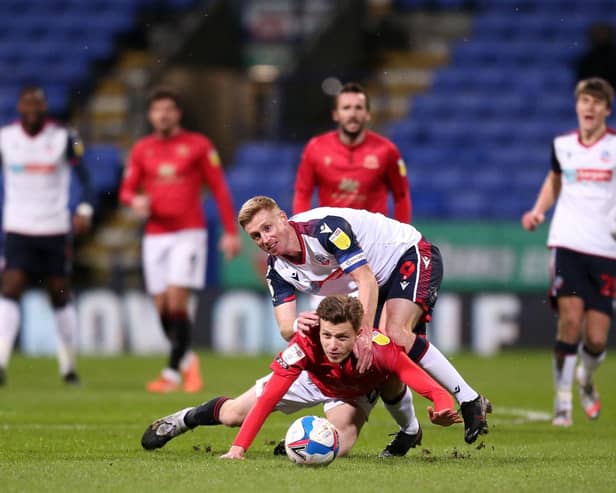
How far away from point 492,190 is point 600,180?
8.90 meters

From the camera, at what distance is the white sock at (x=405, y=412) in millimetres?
7234

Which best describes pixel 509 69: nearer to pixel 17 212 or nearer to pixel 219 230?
pixel 219 230

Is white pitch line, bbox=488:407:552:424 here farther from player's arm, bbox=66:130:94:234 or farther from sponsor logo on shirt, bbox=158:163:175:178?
player's arm, bbox=66:130:94:234

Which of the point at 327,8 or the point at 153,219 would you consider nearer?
the point at 153,219

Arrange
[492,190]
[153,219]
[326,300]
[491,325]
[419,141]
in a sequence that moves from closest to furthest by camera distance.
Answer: [326,300]
[153,219]
[491,325]
[492,190]
[419,141]

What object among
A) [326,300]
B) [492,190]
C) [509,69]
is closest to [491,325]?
[492,190]

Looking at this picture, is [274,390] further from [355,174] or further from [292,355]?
[355,174]

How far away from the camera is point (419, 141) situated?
19.9 meters

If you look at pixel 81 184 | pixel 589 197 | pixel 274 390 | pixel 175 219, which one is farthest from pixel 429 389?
pixel 81 184

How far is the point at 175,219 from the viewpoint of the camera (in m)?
11.9

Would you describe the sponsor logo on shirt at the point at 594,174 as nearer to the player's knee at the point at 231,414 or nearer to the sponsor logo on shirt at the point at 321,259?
the sponsor logo on shirt at the point at 321,259

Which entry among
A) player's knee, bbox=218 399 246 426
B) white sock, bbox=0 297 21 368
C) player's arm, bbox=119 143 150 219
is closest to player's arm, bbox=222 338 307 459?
player's knee, bbox=218 399 246 426

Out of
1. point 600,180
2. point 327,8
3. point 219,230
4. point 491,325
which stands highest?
point 327,8

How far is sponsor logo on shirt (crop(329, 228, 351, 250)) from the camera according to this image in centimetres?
691
